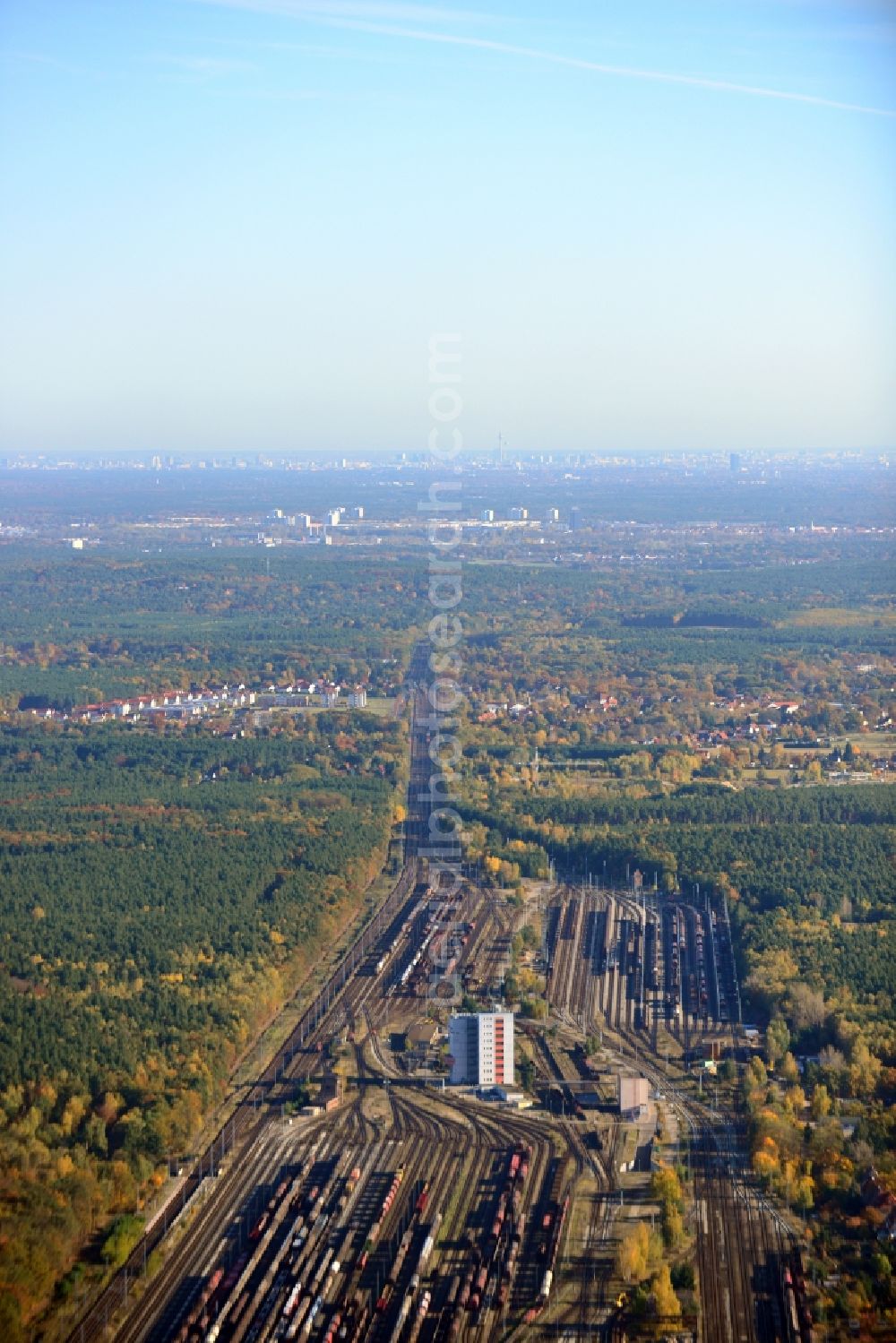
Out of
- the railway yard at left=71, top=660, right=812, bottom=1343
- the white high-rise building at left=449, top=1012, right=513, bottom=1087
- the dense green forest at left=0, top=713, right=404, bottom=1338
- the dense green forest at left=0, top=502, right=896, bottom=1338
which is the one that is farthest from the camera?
the white high-rise building at left=449, top=1012, right=513, bottom=1087

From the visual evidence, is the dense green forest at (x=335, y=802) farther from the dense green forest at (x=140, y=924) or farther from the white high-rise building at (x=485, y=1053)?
the white high-rise building at (x=485, y=1053)

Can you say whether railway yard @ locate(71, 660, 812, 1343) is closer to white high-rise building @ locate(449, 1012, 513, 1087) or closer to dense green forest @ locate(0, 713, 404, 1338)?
white high-rise building @ locate(449, 1012, 513, 1087)

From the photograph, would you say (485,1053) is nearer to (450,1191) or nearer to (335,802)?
(450,1191)

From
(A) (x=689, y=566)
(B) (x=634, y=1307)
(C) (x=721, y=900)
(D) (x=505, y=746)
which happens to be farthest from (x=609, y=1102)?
(A) (x=689, y=566)

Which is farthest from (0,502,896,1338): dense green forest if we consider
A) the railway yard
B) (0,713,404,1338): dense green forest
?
the railway yard

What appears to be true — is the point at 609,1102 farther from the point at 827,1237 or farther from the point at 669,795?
the point at 669,795

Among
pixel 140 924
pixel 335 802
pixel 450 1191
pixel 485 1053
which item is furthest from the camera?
pixel 335 802

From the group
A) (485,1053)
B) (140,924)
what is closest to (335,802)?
(140,924)
